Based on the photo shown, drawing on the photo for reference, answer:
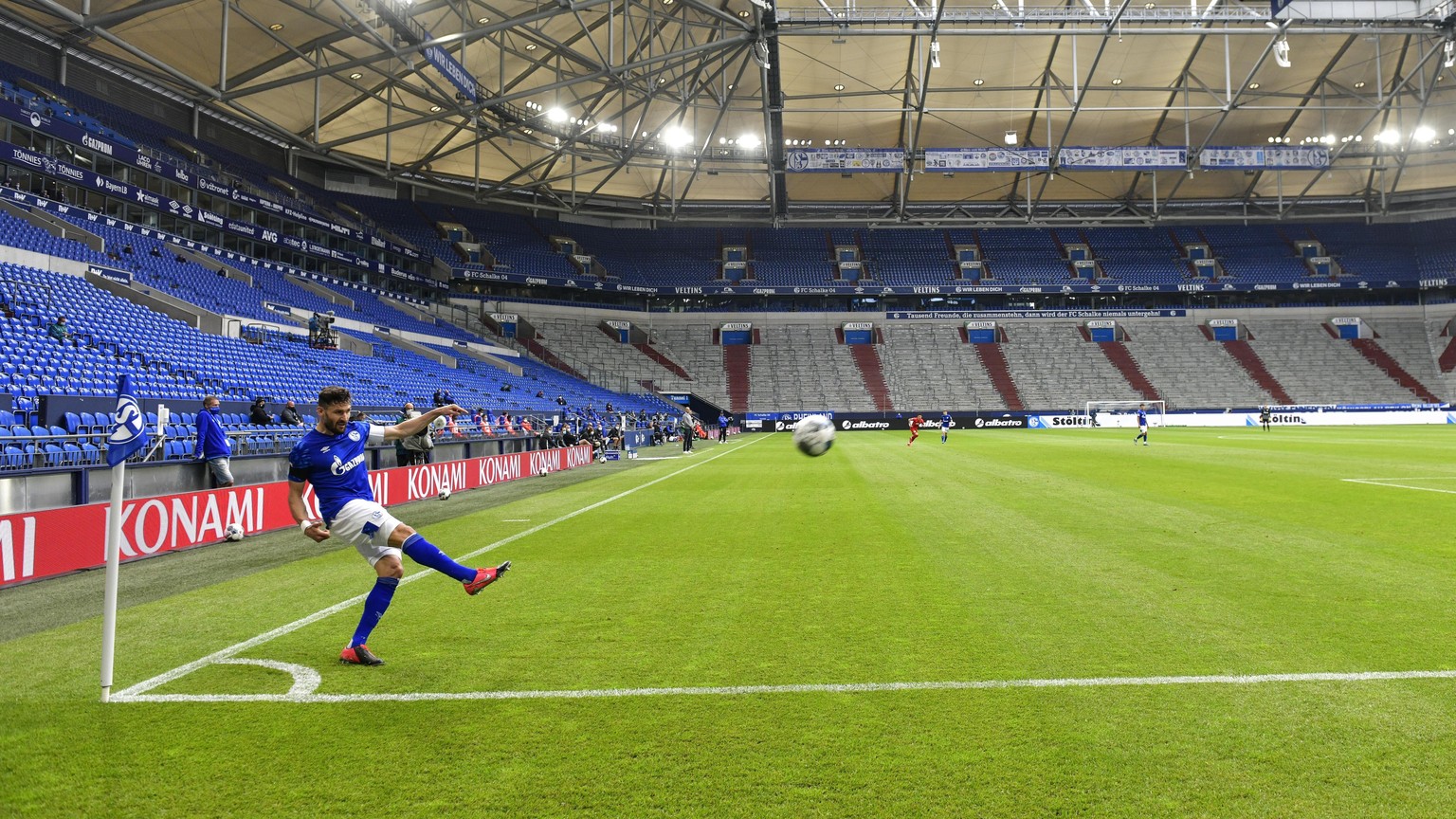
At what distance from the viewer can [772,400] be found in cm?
5962

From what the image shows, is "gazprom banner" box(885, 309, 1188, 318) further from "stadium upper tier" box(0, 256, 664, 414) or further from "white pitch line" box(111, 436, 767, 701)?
"white pitch line" box(111, 436, 767, 701)

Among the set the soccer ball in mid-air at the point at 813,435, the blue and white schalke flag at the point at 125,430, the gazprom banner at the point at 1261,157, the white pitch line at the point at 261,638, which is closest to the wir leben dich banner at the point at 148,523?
the white pitch line at the point at 261,638

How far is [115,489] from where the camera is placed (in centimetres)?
454

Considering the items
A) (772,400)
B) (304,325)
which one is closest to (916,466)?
(304,325)

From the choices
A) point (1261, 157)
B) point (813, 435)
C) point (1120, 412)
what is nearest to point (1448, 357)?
point (1120, 412)

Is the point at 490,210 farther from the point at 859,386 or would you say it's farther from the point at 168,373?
the point at 168,373

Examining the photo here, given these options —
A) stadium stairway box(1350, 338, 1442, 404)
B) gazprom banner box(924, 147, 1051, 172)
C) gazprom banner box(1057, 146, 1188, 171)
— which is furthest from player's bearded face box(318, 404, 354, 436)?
stadium stairway box(1350, 338, 1442, 404)

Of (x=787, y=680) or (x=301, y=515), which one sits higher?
(x=301, y=515)

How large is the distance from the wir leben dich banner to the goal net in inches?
2007

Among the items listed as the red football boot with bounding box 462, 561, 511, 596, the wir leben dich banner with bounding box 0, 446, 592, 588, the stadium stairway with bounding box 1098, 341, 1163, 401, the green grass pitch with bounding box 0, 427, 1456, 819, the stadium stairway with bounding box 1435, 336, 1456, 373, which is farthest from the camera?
the stadium stairway with bounding box 1435, 336, 1456, 373

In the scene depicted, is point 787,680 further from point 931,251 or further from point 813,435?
point 931,251

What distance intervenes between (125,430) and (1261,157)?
52.0 metres

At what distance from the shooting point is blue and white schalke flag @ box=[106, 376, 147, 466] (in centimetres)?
457

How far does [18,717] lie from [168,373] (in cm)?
1961
